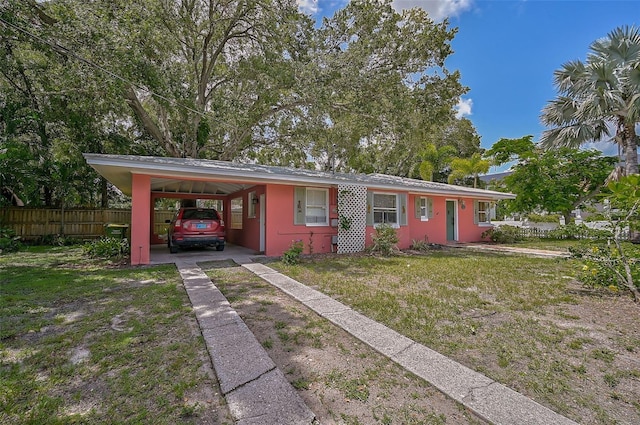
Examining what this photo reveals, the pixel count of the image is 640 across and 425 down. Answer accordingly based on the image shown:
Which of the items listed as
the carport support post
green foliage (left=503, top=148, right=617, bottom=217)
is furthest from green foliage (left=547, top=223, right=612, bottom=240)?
green foliage (left=503, top=148, right=617, bottom=217)

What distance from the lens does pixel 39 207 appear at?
42.8 ft

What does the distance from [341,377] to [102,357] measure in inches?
90.4

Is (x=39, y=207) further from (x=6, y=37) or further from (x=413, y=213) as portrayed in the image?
(x=413, y=213)

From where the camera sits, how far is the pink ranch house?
7.58 m

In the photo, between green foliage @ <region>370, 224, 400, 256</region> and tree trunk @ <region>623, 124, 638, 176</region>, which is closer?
green foliage @ <region>370, 224, 400, 256</region>

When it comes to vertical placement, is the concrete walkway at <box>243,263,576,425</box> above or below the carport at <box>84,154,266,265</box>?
below

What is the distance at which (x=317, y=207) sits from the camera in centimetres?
1027

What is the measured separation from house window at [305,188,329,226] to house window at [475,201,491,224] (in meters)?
8.86

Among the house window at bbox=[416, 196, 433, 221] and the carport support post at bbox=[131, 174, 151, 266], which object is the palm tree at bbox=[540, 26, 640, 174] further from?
the carport support post at bbox=[131, 174, 151, 266]

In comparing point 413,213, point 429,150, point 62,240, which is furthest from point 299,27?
point 429,150

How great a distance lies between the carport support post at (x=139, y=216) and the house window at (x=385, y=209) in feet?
24.5

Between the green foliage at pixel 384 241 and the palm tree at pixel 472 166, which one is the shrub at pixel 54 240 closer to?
the green foliage at pixel 384 241

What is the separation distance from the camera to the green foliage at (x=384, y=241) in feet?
32.9

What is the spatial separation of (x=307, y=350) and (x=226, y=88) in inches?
596
